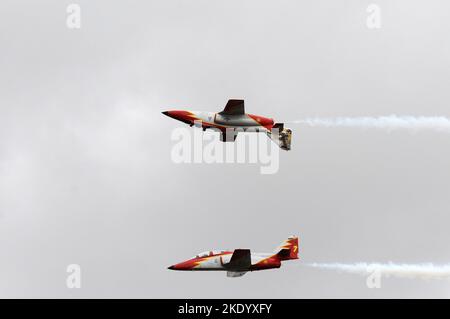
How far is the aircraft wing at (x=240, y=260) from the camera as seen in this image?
79.9m

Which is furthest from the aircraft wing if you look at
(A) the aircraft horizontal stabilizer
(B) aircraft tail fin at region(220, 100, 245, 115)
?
(B) aircraft tail fin at region(220, 100, 245, 115)

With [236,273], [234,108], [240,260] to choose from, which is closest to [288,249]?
[236,273]

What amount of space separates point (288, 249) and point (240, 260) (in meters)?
6.23

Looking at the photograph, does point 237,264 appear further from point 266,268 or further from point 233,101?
point 233,101

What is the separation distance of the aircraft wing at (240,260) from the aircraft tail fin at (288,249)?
365 centimetres

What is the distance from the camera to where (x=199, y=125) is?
84500 millimetres

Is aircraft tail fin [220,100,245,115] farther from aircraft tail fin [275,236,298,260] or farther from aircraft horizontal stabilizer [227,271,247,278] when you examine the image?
aircraft horizontal stabilizer [227,271,247,278]

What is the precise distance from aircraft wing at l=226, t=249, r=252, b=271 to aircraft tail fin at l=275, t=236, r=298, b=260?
12.0 feet

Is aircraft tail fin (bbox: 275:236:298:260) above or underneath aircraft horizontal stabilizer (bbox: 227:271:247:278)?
above

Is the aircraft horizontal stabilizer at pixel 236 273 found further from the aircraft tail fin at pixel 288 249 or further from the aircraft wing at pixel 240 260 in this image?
the aircraft tail fin at pixel 288 249

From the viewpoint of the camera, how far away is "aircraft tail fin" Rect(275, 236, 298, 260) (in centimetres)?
8344

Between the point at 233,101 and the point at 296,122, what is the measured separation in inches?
296
